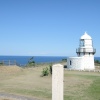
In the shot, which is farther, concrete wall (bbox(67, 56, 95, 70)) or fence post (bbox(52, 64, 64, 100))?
concrete wall (bbox(67, 56, 95, 70))

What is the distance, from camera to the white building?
44875 millimetres

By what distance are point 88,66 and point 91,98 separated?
101 feet

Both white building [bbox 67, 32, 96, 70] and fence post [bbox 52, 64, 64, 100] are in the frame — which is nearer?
fence post [bbox 52, 64, 64, 100]

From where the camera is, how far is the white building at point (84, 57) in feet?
147

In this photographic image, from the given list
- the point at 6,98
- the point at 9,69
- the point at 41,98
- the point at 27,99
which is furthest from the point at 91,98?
the point at 9,69

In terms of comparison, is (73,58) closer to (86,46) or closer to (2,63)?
(86,46)

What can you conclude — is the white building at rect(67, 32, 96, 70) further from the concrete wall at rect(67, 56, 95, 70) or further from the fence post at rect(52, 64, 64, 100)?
the fence post at rect(52, 64, 64, 100)

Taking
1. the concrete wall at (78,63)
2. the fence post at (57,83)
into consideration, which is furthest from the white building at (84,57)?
the fence post at (57,83)

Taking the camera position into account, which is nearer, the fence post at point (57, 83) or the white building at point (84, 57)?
the fence post at point (57, 83)

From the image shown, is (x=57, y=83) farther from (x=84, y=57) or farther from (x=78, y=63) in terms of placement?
(x=84, y=57)

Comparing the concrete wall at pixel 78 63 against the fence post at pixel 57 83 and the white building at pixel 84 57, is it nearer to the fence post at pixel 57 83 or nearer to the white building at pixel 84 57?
the white building at pixel 84 57

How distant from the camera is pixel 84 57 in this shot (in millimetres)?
47094

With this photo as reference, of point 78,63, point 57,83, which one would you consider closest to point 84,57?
point 78,63

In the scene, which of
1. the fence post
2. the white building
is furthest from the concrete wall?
the fence post
